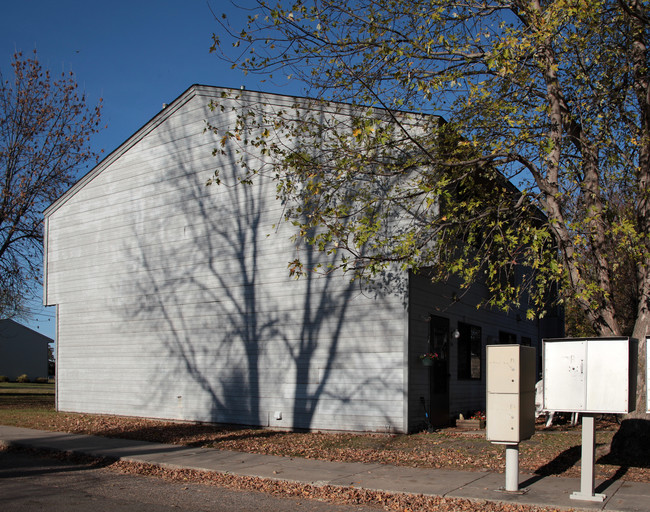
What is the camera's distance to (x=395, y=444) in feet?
39.5

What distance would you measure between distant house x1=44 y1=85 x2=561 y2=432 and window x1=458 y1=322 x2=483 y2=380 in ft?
0.18

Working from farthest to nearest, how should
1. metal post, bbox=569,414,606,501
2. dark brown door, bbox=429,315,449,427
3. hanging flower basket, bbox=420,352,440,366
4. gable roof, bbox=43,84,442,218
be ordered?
gable roof, bbox=43,84,442,218
dark brown door, bbox=429,315,449,427
hanging flower basket, bbox=420,352,440,366
metal post, bbox=569,414,606,501

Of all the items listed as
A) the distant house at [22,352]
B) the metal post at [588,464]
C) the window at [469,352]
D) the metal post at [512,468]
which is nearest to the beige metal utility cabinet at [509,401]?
the metal post at [512,468]

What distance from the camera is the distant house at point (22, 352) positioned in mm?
62188

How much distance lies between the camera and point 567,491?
8148 millimetres

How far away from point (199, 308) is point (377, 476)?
338 inches

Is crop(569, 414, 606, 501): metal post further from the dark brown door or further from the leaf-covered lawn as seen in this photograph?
the dark brown door

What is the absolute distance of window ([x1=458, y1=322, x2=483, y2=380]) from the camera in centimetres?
1602

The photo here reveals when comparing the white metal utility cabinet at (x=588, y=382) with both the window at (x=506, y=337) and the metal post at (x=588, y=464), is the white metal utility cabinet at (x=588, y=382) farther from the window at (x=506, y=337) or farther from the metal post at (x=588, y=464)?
the window at (x=506, y=337)

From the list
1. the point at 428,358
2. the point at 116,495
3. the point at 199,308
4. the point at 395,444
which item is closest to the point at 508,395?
the point at 395,444

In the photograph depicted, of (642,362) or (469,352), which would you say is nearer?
(642,362)

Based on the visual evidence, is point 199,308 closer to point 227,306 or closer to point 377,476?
point 227,306

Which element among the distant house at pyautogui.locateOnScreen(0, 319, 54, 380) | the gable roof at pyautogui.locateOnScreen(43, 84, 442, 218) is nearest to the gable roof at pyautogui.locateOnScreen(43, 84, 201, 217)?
the gable roof at pyautogui.locateOnScreen(43, 84, 442, 218)

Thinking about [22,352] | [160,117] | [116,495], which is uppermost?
[160,117]
